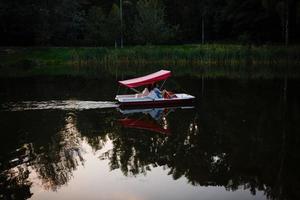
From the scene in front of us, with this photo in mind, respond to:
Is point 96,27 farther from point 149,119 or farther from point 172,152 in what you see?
point 172,152

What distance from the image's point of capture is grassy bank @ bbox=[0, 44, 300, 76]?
51.8 m

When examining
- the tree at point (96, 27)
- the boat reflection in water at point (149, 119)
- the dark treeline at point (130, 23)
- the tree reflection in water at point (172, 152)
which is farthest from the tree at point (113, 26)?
the tree reflection in water at point (172, 152)

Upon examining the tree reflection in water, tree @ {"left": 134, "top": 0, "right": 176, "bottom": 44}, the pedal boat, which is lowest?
the tree reflection in water

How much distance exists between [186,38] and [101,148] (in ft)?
210

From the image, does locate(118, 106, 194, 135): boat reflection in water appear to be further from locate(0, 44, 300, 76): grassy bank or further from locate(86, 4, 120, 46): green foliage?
locate(86, 4, 120, 46): green foliage

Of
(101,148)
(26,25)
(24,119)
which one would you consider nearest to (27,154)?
(101,148)

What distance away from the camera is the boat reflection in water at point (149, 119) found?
899 inches

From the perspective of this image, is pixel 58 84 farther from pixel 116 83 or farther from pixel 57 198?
pixel 57 198

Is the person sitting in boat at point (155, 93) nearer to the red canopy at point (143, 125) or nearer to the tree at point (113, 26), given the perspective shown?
the red canopy at point (143, 125)

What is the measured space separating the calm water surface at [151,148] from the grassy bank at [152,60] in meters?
20.1

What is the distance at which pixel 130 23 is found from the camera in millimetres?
75062

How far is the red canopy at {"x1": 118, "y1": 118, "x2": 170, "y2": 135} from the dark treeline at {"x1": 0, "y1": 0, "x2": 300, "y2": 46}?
136 feet

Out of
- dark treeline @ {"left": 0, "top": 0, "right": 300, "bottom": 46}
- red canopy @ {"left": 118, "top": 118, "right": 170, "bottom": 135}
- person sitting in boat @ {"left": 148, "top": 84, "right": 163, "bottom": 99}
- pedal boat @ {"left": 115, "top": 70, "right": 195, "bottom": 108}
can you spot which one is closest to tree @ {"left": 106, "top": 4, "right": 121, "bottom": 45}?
dark treeline @ {"left": 0, "top": 0, "right": 300, "bottom": 46}

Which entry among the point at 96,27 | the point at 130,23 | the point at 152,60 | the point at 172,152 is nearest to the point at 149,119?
the point at 172,152
